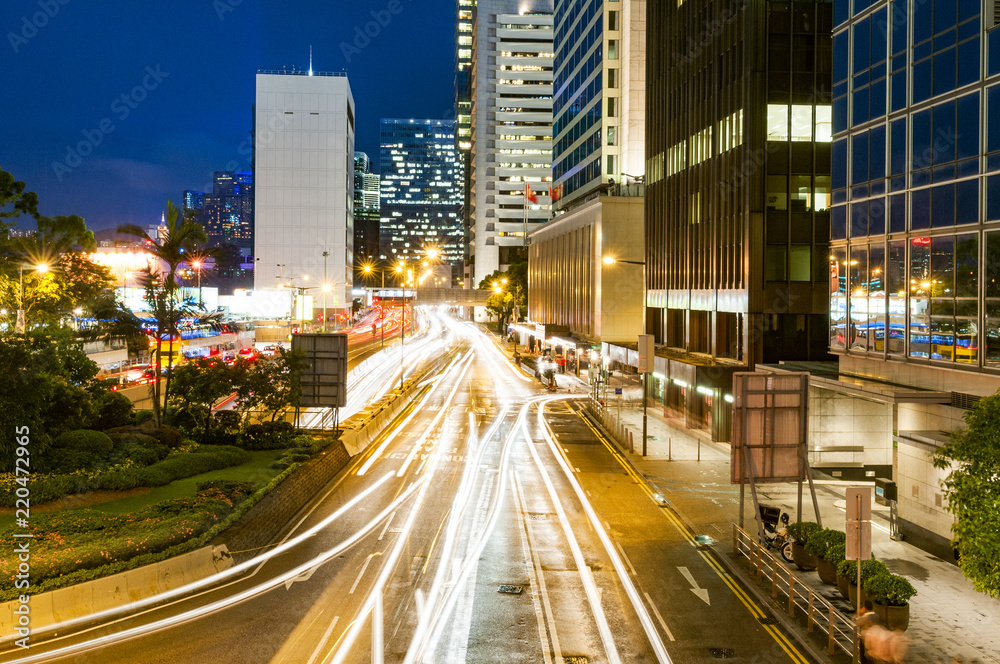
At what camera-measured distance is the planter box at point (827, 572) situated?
16.5 m

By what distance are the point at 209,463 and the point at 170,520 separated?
730 cm

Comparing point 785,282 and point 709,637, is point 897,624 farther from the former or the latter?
point 785,282

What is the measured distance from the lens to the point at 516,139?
174500 millimetres

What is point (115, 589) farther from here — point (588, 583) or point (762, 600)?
point (762, 600)

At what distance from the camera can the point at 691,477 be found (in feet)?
93.1

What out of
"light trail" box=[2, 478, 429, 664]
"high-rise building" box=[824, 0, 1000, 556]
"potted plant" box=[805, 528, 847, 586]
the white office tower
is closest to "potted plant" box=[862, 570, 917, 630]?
"potted plant" box=[805, 528, 847, 586]

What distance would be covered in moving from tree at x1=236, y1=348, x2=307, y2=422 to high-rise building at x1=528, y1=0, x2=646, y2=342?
3350 centimetres

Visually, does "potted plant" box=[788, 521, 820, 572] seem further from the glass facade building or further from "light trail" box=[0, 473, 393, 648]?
"light trail" box=[0, 473, 393, 648]

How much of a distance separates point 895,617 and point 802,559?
394cm

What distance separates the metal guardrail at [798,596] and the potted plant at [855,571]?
20.1 inches

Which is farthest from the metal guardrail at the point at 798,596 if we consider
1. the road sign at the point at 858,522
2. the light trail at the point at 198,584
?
the light trail at the point at 198,584

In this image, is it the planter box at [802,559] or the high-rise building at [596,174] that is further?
the high-rise building at [596,174]

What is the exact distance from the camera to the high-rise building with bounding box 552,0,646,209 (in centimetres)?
7194

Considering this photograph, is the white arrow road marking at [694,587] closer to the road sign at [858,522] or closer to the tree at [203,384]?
the road sign at [858,522]
